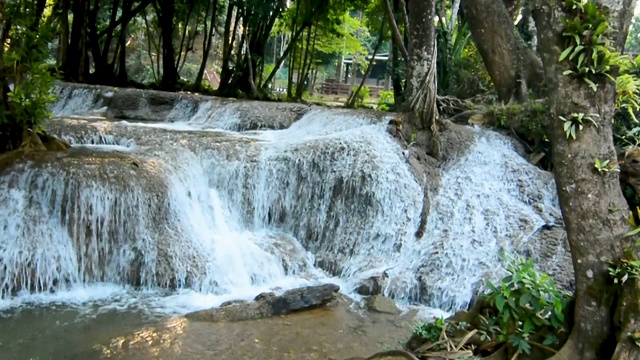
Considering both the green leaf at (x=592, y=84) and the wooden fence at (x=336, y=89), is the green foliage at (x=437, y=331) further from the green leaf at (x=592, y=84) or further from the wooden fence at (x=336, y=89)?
the wooden fence at (x=336, y=89)

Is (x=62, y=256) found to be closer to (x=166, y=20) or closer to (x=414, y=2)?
(x=414, y=2)

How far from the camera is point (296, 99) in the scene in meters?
16.5

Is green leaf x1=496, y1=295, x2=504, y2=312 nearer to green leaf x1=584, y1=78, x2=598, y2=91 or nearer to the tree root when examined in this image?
the tree root

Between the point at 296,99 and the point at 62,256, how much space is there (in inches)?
433

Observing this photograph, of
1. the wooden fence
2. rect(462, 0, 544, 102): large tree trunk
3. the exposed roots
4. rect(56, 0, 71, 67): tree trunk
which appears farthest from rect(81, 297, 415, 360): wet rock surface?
the wooden fence

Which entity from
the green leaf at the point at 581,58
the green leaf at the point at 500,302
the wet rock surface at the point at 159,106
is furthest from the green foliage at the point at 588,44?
the wet rock surface at the point at 159,106

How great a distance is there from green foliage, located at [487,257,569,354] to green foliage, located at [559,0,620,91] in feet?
3.44

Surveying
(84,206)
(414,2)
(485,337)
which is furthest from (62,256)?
(414,2)

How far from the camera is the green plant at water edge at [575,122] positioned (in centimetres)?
300

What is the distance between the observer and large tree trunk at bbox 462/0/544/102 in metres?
10.2

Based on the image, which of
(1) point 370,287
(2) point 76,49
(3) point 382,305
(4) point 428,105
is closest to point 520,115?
(4) point 428,105

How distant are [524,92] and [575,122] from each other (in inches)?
294

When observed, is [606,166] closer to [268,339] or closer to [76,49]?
[268,339]

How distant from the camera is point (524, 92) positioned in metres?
10.0
